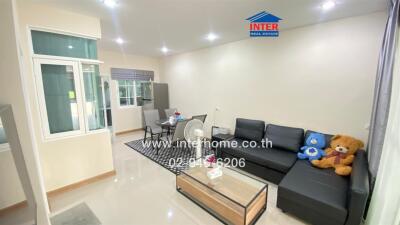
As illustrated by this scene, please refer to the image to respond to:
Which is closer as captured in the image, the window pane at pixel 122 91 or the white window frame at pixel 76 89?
the white window frame at pixel 76 89

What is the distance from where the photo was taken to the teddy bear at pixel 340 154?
2307mm

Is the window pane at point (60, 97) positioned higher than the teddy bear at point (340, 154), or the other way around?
the window pane at point (60, 97)

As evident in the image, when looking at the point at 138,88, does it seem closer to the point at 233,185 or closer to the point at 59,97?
the point at 59,97

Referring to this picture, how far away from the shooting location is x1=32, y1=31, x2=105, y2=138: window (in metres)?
2.31

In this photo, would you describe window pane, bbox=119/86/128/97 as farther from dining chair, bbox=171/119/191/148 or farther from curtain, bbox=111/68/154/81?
dining chair, bbox=171/119/191/148

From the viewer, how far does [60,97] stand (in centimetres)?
250

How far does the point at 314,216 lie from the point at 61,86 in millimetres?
3694

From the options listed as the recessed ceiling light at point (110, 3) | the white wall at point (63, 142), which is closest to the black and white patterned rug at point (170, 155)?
the white wall at point (63, 142)

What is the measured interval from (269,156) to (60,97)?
11.0 ft

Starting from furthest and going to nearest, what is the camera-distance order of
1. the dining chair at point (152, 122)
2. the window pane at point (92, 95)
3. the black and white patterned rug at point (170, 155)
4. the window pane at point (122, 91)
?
1. the window pane at point (122, 91)
2. the dining chair at point (152, 122)
3. the black and white patterned rug at point (170, 155)
4. the window pane at point (92, 95)

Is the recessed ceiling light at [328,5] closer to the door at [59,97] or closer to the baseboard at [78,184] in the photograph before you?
the door at [59,97]

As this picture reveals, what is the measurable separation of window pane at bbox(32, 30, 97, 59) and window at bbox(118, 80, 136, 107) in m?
2.93

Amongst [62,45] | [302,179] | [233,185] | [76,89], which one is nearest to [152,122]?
[76,89]

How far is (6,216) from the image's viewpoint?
1958 mm
